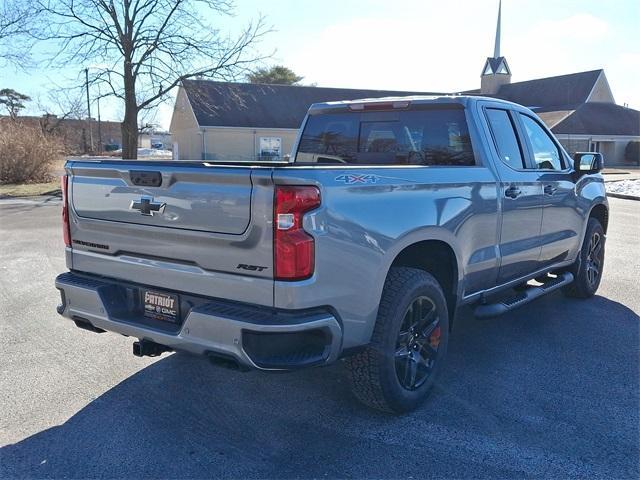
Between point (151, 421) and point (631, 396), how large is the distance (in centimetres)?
321

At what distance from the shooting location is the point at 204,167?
3.06 m

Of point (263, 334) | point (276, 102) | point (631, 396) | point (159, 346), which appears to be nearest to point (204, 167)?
point (263, 334)

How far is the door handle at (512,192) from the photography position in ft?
14.6

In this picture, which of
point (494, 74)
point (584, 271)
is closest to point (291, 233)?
point (584, 271)

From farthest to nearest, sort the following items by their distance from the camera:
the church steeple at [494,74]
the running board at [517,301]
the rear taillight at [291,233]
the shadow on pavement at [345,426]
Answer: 1. the church steeple at [494,74]
2. the running board at [517,301]
3. the shadow on pavement at [345,426]
4. the rear taillight at [291,233]

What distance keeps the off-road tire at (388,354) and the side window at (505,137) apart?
1.59m

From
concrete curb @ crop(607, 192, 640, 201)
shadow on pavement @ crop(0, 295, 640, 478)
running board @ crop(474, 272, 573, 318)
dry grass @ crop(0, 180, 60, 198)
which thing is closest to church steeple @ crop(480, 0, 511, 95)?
concrete curb @ crop(607, 192, 640, 201)

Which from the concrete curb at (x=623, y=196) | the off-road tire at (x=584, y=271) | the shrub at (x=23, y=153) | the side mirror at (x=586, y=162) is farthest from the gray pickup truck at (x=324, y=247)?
the shrub at (x=23, y=153)

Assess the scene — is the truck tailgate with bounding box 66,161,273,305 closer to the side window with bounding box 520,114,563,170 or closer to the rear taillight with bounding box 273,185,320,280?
the rear taillight with bounding box 273,185,320,280

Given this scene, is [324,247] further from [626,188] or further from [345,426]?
[626,188]

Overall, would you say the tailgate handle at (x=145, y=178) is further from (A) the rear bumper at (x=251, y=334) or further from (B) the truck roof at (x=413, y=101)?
(B) the truck roof at (x=413, y=101)

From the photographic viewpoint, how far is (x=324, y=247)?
2912 mm

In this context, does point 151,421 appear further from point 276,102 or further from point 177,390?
point 276,102

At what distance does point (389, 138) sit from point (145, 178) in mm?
2295
